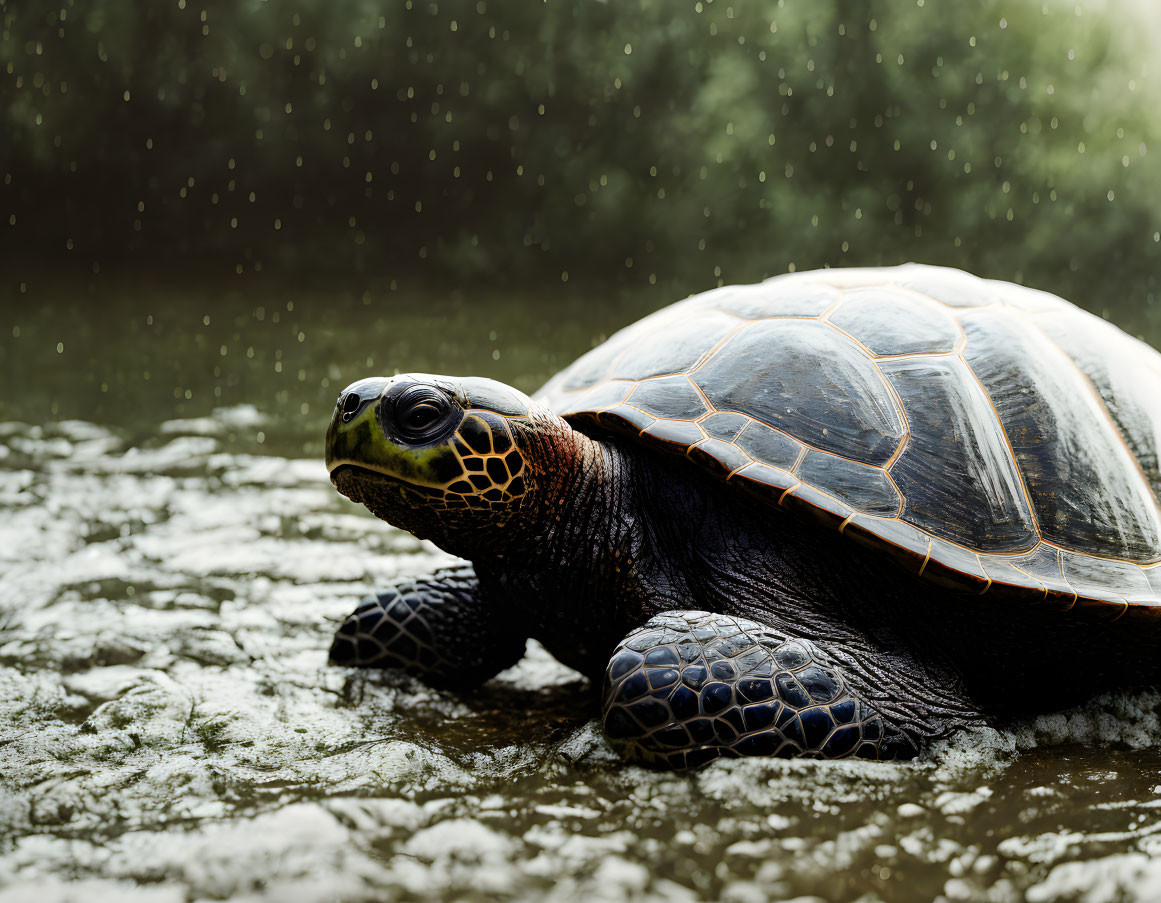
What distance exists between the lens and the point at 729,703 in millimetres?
1910

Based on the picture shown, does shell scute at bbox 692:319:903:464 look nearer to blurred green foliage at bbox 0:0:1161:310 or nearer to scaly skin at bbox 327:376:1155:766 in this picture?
scaly skin at bbox 327:376:1155:766

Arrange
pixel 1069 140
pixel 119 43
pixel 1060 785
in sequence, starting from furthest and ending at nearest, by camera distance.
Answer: pixel 1069 140 → pixel 119 43 → pixel 1060 785

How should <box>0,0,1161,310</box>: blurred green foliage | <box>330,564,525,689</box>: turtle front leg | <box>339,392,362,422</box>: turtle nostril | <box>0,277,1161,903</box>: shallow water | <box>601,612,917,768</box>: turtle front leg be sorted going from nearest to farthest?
<box>0,277,1161,903</box>: shallow water
<box>601,612,917,768</box>: turtle front leg
<box>339,392,362,422</box>: turtle nostril
<box>330,564,525,689</box>: turtle front leg
<box>0,0,1161,310</box>: blurred green foliage

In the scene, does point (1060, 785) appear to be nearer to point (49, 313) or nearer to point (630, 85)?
point (49, 313)

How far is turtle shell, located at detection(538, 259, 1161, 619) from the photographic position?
2.11 m

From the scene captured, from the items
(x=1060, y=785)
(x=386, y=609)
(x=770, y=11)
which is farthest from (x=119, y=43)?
(x=1060, y=785)

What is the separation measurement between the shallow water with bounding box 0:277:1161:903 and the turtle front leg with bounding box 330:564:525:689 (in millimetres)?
70

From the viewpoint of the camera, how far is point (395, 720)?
2.37 m

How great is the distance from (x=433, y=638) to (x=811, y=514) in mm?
1089

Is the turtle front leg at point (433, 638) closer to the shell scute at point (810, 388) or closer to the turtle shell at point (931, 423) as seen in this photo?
the turtle shell at point (931, 423)

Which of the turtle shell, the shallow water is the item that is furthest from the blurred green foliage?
the turtle shell

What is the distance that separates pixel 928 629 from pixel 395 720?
4.16 ft

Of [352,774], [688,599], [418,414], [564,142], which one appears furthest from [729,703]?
[564,142]

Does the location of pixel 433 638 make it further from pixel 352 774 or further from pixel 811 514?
pixel 811 514
